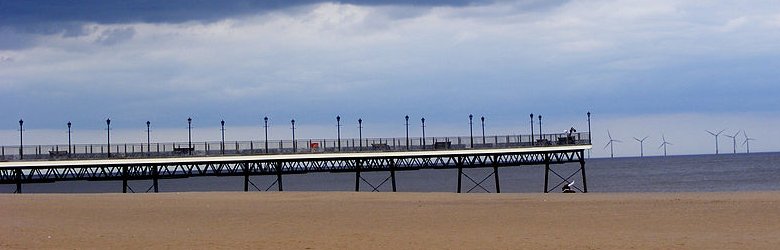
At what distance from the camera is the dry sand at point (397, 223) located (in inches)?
991

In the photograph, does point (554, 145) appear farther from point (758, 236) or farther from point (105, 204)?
point (758, 236)

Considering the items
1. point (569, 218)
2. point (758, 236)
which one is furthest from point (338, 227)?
point (758, 236)

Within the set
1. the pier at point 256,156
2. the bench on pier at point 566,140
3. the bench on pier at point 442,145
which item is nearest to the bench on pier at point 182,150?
the pier at point 256,156

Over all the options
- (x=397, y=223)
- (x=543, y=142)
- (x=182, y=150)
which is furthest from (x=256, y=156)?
(x=397, y=223)

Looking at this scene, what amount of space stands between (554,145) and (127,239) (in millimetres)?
57179

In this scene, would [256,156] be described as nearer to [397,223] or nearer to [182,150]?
[182,150]

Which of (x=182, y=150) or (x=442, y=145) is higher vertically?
(x=182, y=150)

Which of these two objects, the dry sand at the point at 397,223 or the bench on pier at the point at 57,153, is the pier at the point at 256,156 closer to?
the bench on pier at the point at 57,153

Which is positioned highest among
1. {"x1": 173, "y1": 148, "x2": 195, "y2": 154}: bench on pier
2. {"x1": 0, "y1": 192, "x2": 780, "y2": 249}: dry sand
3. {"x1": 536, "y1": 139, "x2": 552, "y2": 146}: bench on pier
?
{"x1": 173, "y1": 148, "x2": 195, "y2": 154}: bench on pier

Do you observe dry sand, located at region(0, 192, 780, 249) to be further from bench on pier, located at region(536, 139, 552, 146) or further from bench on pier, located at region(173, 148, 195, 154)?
bench on pier, located at region(536, 139, 552, 146)

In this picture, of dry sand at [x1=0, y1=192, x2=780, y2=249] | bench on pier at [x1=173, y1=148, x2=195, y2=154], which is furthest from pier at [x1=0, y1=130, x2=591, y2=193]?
dry sand at [x1=0, y1=192, x2=780, y2=249]

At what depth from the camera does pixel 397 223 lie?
32.1 meters

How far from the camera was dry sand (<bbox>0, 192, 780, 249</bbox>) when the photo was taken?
82.6ft

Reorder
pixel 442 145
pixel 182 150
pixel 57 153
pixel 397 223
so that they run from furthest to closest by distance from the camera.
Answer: pixel 442 145, pixel 182 150, pixel 57 153, pixel 397 223
